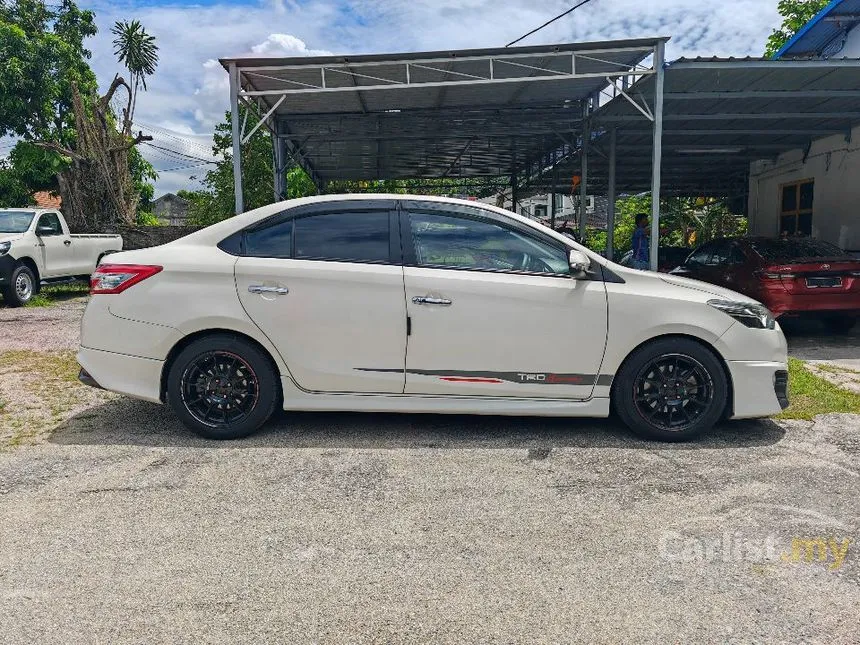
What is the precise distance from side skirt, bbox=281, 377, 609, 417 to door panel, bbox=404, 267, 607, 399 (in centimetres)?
7

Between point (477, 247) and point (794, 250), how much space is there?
632cm

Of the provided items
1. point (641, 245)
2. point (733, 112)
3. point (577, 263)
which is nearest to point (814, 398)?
point (577, 263)

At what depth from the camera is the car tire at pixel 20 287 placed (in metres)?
11.9

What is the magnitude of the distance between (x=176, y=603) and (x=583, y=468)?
2.44m

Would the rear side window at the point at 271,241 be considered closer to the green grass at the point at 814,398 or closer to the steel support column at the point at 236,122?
the green grass at the point at 814,398

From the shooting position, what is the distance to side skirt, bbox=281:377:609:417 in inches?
178

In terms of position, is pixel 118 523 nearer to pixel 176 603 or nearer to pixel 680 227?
pixel 176 603

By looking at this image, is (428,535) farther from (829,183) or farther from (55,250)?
(829,183)

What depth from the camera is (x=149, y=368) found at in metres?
4.55

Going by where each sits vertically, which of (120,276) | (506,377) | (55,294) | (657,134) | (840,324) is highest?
(657,134)

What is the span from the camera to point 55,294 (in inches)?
575

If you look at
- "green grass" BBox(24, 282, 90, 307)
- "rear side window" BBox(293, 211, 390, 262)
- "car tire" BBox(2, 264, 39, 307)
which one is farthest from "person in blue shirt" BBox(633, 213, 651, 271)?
"car tire" BBox(2, 264, 39, 307)

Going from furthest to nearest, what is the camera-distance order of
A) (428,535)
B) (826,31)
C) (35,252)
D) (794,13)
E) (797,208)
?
(794,13)
(797,208)
(826,31)
(35,252)
(428,535)

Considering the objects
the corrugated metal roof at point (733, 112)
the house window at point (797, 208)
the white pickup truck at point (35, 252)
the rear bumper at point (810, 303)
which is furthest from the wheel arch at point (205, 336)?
the house window at point (797, 208)
